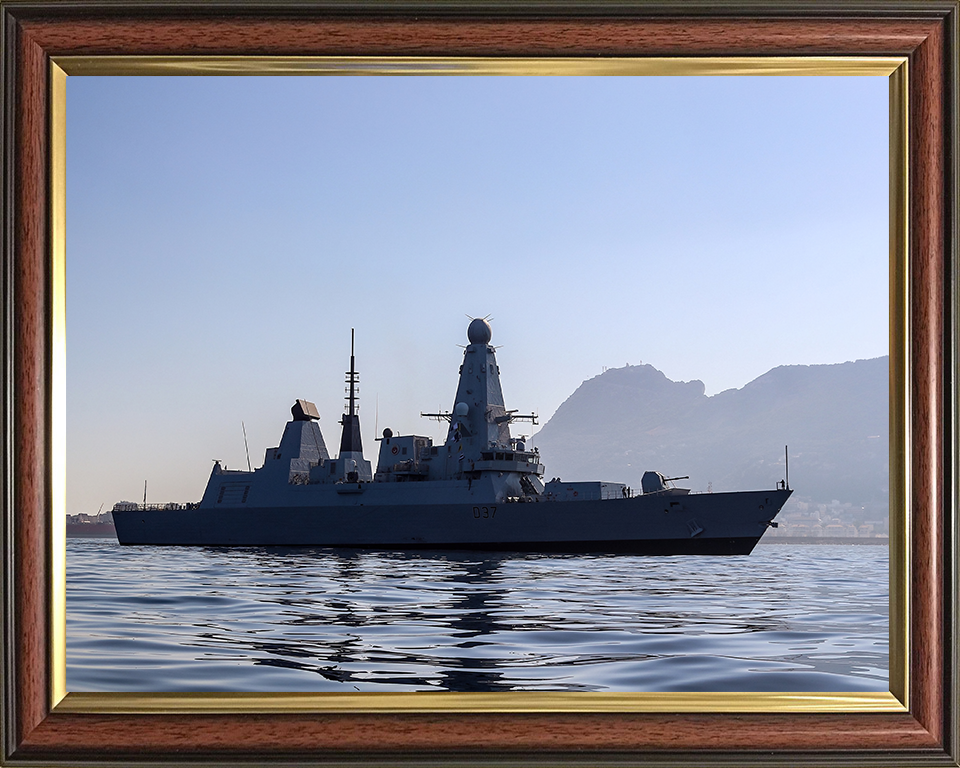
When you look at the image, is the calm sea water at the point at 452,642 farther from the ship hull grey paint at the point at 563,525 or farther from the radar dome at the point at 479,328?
the ship hull grey paint at the point at 563,525

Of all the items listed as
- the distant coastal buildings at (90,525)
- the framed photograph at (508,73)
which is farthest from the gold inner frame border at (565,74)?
the distant coastal buildings at (90,525)

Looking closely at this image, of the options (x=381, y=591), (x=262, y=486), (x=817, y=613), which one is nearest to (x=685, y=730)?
(x=817, y=613)

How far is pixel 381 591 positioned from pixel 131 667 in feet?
11.7

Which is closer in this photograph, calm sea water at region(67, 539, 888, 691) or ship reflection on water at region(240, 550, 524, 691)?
calm sea water at region(67, 539, 888, 691)

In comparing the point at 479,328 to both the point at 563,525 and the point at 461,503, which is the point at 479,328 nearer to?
the point at 563,525

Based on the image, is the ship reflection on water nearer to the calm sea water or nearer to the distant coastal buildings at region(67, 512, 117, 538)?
the calm sea water

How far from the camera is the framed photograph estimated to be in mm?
2471

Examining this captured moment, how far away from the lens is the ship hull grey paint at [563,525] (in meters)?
19.4

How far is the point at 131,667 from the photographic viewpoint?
2596 millimetres

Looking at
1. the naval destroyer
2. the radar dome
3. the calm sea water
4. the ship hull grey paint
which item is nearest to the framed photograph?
the calm sea water

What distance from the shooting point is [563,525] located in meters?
20.1

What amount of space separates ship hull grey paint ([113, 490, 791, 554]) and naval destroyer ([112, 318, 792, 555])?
2 cm

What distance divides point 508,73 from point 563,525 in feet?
59.3

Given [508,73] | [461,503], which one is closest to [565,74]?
[508,73]
